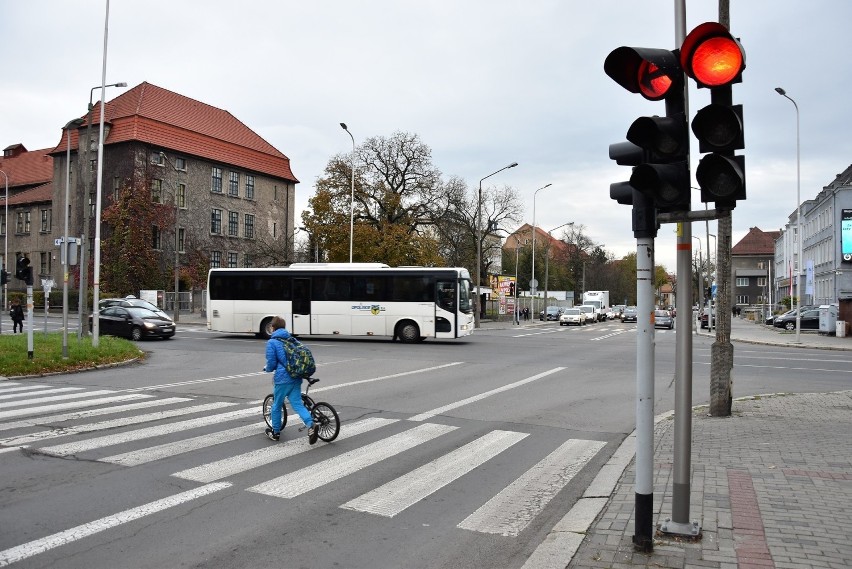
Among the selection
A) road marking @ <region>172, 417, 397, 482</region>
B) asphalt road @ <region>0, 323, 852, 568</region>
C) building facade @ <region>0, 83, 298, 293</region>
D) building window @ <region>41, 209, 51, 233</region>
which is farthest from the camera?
building window @ <region>41, 209, 51, 233</region>

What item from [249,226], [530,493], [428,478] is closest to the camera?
[530,493]

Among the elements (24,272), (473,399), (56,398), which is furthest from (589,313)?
(56,398)

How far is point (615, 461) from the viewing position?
7.95 m

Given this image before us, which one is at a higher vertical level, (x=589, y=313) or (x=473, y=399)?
(x=589, y=313)

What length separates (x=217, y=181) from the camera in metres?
63.0

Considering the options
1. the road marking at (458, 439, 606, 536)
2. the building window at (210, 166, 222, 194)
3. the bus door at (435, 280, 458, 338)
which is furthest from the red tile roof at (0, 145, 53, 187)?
the road marking at (458, 439, 606, 536)

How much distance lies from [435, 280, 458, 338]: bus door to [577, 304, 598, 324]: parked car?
38.7 meters

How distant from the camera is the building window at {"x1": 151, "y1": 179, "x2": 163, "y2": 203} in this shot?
5491 centimetres

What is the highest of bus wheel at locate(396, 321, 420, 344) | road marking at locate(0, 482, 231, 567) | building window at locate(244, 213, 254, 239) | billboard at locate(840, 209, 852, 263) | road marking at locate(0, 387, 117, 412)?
building window at locate(244, 213, 254, 239)

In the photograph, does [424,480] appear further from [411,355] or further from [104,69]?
[104,69]

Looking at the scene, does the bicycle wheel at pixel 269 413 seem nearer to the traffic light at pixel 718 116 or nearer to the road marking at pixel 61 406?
the road marking at pixel 61 406

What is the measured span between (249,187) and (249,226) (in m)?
3.84

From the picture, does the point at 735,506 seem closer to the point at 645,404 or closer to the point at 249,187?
the point at 645,404

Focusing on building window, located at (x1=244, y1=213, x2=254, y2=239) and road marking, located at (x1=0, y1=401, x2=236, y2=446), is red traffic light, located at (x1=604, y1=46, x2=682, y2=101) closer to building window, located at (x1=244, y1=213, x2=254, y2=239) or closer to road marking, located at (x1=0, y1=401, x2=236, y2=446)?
road marking, located at (x1=0, y1=401, x2=236, y2=446)
